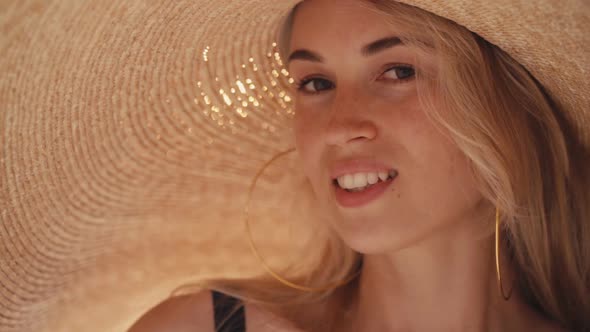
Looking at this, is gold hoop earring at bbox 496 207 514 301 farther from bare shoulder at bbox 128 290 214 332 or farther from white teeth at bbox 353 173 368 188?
bare shoulder at bbox 128 290 214 332

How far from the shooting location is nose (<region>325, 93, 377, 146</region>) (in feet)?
5.14

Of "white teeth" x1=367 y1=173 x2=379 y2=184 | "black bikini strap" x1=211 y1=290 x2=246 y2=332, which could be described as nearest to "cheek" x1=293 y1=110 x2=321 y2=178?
"white teeth" x1=367 y1=173 x2=379 y2=184

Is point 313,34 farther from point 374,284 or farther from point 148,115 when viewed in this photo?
point 374,284

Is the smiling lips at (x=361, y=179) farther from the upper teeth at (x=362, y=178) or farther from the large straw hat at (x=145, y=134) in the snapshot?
the large straw hat at (x=145, y=134)

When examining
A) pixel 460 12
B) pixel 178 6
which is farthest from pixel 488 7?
pixel 178 6

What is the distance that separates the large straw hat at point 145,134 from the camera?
1511mm

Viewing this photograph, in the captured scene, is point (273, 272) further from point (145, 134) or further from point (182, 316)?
point (145, 134)

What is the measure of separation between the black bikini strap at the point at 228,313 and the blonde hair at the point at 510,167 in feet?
0.07

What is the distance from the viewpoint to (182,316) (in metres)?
1.83

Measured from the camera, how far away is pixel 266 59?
1906mm

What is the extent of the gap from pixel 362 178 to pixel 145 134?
52 centimetres

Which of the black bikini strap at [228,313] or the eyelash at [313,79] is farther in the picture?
the black bikini strap at [228,313]

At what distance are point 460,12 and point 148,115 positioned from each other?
28.4 inches

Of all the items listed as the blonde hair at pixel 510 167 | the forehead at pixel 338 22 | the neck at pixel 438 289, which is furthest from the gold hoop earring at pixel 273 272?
the forehead at pixel 338 22
